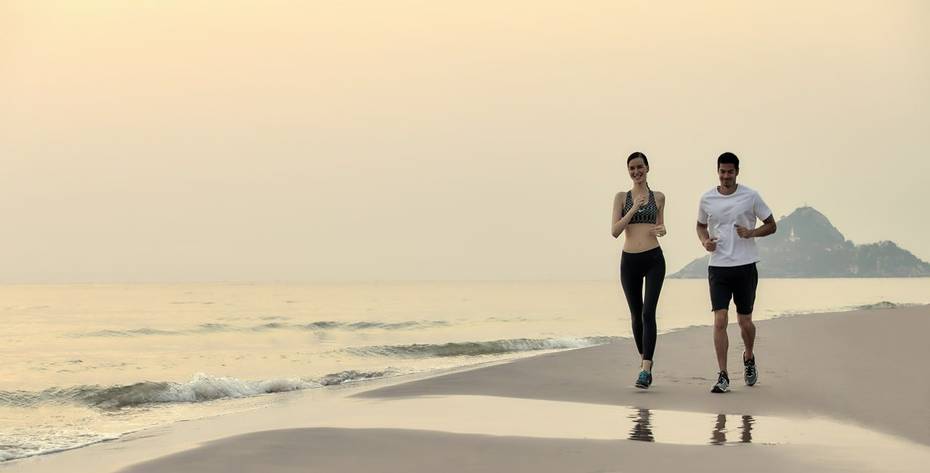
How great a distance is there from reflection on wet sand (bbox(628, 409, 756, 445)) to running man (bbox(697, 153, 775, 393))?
1.75 meters

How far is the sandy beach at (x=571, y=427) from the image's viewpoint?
490 cm

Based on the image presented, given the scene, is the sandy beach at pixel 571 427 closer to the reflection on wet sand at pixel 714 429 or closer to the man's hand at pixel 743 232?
the reflection on wet sand at pixel 714 429

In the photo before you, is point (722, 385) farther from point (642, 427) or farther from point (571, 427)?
point (571, 427)

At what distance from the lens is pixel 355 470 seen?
4707 millimetres

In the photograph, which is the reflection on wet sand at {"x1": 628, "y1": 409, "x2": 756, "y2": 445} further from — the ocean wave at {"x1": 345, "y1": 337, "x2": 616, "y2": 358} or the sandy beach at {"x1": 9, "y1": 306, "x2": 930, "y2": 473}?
the ocean wave at {"x1": 345, "y1": 337, "x2": 616, "y2": 358}

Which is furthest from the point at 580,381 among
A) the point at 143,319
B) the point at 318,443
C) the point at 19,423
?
the point at 143,319

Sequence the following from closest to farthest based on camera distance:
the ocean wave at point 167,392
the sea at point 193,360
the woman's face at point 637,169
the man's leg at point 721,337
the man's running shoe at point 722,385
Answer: the man's running shoe at point 722,385 → the man's leg at point 721,337 → the woman's face at point 637,169 → the sea at point 193,360 → the ocean wave at point 167,392

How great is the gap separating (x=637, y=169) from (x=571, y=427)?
11.0ft

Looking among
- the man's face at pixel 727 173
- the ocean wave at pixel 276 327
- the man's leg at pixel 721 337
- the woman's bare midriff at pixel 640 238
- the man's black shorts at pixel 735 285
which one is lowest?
the ocean wave at pixel 276 327

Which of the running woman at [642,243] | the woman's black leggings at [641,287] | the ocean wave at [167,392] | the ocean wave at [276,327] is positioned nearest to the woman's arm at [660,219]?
the running woman at [642,243]

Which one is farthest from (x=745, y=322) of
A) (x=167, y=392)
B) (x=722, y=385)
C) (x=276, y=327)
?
(x=276, y=327)

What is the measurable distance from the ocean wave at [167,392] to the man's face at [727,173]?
5922mm

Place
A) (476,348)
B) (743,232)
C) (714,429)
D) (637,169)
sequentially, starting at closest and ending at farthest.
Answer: (714,429) < (743,232) < (637,169) < (476,348)

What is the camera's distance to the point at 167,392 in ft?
36.8
